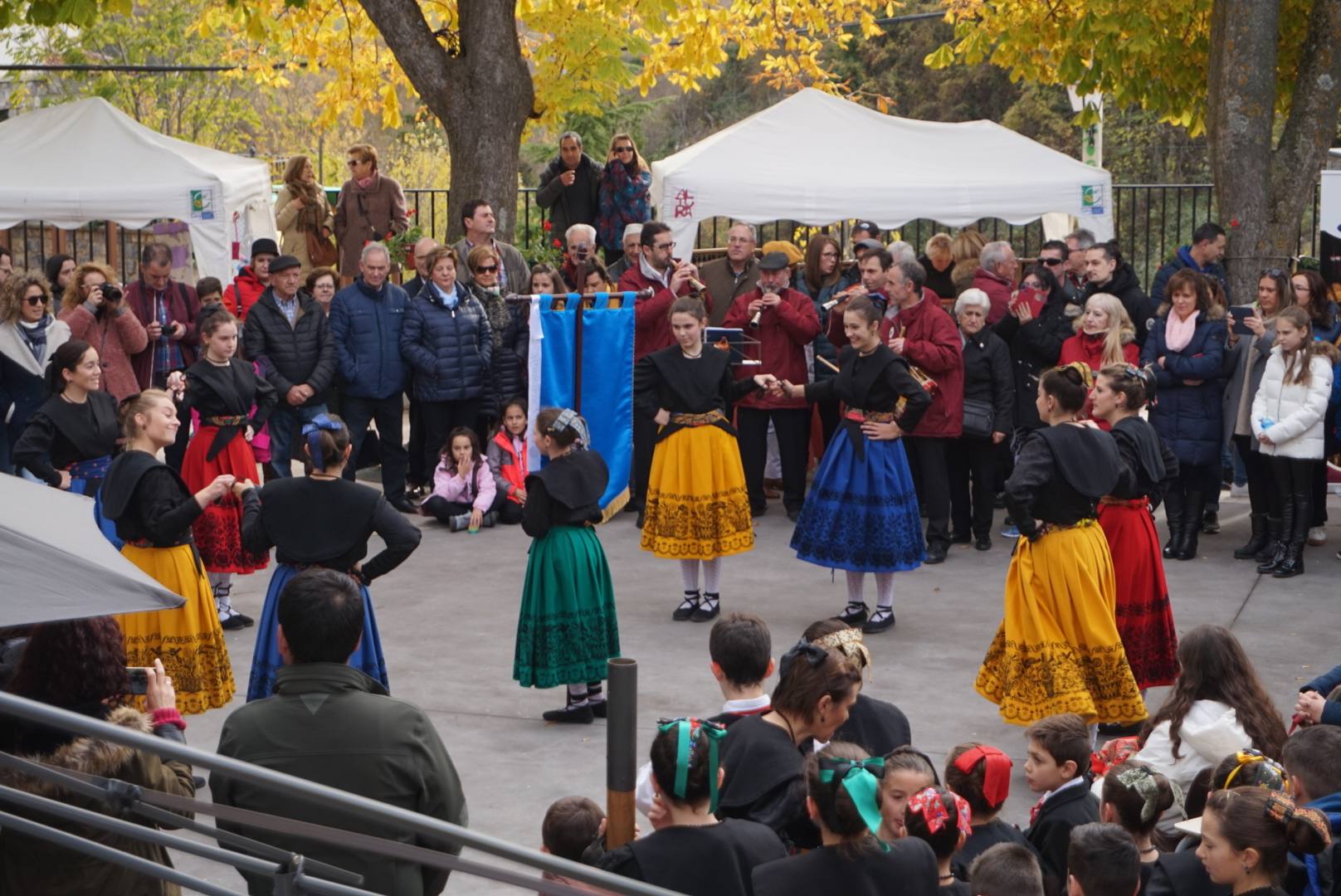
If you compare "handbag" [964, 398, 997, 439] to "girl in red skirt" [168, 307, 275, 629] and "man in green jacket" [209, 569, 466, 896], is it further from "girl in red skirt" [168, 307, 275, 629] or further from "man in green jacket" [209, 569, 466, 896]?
"man in green jacket" [209, 569, 466, 896]

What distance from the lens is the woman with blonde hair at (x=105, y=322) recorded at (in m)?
11.5

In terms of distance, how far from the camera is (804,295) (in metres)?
11.5

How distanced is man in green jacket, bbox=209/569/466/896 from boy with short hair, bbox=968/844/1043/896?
1.34 m

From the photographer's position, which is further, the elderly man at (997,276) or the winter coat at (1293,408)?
the elderly man at (997,276)

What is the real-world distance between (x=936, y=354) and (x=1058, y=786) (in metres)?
5.44

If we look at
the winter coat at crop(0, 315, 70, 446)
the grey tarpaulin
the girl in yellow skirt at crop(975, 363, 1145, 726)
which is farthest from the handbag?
the grey tarpaulin

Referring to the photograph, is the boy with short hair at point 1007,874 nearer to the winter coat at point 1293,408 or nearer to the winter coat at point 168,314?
the winter coat at point 1293,408

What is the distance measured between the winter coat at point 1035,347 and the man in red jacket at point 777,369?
1419 millimetres

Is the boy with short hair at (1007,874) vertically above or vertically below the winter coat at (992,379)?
below

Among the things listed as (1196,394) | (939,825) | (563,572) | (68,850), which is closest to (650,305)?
(1196,394)

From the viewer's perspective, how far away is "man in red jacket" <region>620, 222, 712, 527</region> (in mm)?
11812

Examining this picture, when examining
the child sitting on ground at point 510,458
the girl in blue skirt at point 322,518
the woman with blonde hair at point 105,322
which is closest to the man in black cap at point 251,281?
the woman with blonde hair at point 105,322

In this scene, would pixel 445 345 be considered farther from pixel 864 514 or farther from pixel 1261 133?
pixel 1261 133

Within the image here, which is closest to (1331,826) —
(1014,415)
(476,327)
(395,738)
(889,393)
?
(395,738)
